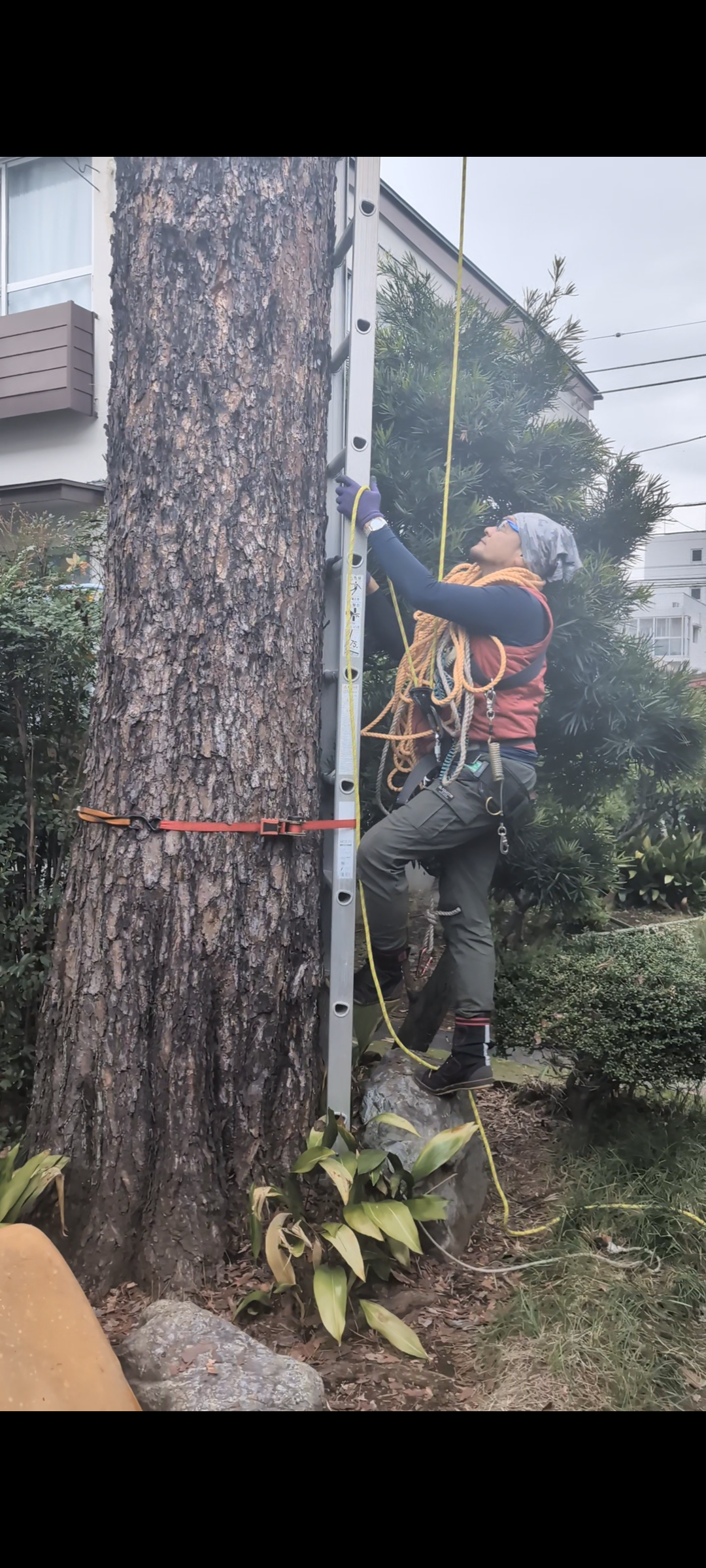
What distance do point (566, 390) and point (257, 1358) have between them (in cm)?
366

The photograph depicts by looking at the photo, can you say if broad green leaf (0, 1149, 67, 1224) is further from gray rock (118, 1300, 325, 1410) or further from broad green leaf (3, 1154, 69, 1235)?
gray rock (118, 1300, 325, 1410)

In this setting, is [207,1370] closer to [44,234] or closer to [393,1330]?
[393,1330]

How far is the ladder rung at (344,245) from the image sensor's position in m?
3.22

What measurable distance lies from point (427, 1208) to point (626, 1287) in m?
0.59

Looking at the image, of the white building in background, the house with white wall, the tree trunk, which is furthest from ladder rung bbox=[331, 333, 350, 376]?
the white building in background

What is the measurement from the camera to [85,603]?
351 centimetres

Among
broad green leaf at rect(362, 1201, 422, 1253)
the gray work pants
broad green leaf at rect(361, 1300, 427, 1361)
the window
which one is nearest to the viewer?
broad green leaf at rect(361, 1300, 427, 1361)

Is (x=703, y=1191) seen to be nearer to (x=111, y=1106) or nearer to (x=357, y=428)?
(x=111, y=1106)

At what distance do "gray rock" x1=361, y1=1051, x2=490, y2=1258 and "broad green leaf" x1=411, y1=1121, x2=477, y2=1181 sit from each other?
0.41 feet

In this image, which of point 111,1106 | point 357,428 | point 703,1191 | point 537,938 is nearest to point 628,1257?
point 703,1191

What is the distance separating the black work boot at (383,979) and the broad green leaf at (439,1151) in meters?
0.67

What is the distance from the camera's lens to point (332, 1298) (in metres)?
2.74

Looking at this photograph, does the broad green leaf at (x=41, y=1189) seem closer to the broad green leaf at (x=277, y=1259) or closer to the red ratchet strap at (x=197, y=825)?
the broad green leaf at (x=277, y=1259)

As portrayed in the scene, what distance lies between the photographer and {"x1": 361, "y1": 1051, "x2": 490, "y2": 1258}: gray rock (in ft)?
10.6
